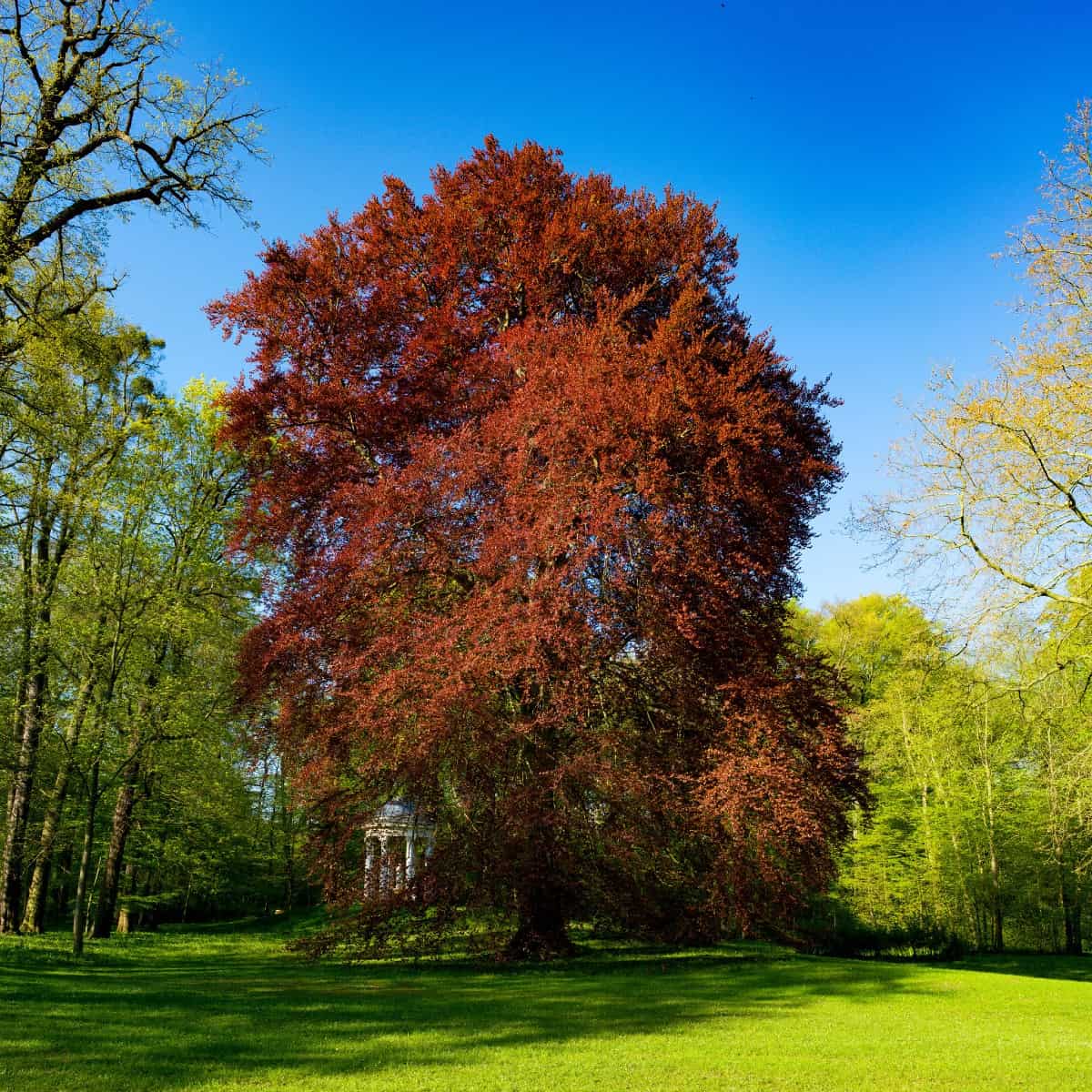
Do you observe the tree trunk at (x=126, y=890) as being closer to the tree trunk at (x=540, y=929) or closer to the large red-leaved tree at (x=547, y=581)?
the large red-leaved tree at (x=547, y=581)

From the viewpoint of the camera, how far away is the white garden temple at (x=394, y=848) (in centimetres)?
1248

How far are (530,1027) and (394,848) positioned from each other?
5.70 m

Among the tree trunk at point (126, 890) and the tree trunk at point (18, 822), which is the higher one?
the tree trunk at point (18, 822)

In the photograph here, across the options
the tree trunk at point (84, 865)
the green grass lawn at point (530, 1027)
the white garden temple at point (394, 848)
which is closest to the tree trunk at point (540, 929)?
the green grass lawn at point (530, 1027)

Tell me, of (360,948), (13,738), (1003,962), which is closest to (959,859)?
(1003,962)

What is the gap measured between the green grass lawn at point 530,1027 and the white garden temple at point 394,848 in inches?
48.3

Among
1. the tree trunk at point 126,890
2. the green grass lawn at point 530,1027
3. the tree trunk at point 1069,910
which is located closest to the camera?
the green grass lawn at point 530,1027

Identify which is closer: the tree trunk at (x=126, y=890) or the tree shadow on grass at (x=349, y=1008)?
the tree shadow on grass at (x=349, y=1008)

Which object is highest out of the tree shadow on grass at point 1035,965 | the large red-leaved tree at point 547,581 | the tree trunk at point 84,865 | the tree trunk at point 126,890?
the large red-leaved tree at point 547,581

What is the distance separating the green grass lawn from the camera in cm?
597

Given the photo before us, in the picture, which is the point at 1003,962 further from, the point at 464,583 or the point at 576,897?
the point at 464,583

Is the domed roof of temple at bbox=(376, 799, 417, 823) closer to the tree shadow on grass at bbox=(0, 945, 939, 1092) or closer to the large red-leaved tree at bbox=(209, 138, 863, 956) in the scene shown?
the large red-leaved tree at bbox=(209, 138, 863, 956)

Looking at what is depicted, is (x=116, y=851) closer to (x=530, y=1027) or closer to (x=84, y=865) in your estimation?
(x=84, y=865)

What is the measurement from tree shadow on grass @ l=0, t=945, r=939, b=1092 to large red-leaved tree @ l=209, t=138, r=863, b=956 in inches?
44.1
